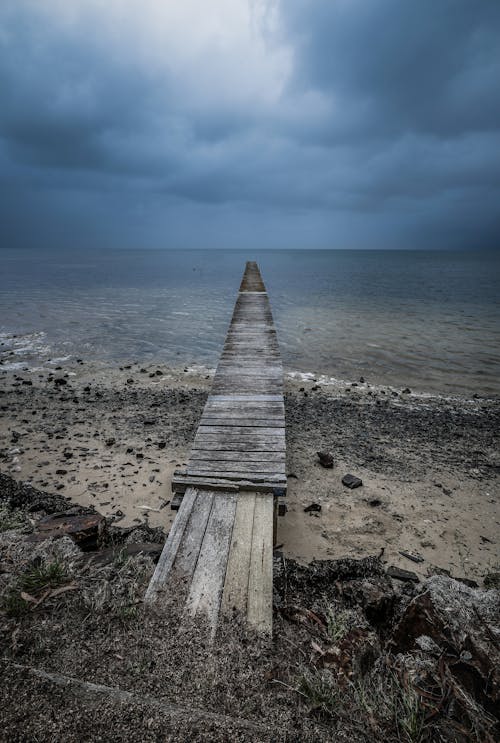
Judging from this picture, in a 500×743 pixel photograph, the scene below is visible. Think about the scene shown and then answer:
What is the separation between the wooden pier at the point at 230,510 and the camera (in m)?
2.77

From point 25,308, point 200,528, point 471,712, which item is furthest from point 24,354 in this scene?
point 471,712

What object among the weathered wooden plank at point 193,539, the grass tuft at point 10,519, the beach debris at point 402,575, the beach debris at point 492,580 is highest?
the weathered wooden plank at point 193,539

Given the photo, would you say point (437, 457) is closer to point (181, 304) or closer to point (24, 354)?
point (24, 354)

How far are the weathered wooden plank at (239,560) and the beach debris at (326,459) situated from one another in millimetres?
2810

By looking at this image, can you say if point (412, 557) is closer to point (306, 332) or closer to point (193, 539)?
point (193, 539)

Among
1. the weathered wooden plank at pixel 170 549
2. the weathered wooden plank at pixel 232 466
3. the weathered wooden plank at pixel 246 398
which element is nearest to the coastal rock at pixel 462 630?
the weathered wooden plank at pixel 170 549

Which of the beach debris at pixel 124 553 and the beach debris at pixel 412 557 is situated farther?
the beach debris at pixel 412 557

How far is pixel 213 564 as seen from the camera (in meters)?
3.06

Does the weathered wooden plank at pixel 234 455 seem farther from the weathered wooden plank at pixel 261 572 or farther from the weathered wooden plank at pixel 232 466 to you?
the weathered wooden plank at pixel 261 572

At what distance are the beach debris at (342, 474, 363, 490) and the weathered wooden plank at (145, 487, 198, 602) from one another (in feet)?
9.87

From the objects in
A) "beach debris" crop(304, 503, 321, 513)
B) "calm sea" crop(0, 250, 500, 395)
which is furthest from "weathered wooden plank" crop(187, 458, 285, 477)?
"calm sea" crop(0, 250, 500, 395)

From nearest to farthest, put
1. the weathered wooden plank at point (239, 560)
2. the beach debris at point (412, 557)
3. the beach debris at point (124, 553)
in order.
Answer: the weathered wooden plank at point (239, 560)
the beach debris at point (124, 553)
the beach debris at point (412, 557)

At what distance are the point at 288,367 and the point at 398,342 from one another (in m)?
6.67

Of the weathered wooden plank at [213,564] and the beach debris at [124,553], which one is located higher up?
the weathered wooden plank at [213,564]
